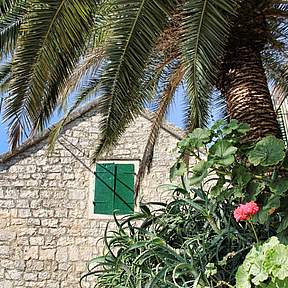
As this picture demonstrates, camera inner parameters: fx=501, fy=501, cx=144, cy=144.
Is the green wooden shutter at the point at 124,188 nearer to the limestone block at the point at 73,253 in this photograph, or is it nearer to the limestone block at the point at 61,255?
the limestone block at the point at 73,253

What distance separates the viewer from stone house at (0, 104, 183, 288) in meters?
8.35

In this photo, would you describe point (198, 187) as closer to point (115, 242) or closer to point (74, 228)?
point (115, 242)

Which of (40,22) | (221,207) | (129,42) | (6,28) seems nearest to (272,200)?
(221,207)

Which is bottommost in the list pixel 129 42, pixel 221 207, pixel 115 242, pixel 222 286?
pixel 222 286

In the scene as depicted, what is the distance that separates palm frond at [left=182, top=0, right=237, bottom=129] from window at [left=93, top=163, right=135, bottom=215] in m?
5.52

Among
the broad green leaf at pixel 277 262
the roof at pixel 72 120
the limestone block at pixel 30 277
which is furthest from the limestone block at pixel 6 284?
the broad green leaf at pixel 277 262

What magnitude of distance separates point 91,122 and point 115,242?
647 centimetres

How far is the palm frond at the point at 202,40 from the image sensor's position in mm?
3188

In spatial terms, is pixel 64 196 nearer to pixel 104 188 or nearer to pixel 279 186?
pixel 104 188

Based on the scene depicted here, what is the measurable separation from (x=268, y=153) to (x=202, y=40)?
1.02 metres

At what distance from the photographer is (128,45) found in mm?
3248

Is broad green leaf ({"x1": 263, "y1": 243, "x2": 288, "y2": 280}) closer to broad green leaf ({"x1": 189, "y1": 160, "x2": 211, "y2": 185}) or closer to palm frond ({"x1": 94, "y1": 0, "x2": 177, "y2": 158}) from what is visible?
broad green leaf ({"x1": 189, "y1": 160, "x2": 211, "y2": 185})

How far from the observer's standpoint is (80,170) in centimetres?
892

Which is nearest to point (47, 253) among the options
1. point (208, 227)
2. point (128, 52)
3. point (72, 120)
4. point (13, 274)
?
point (13, 274)
